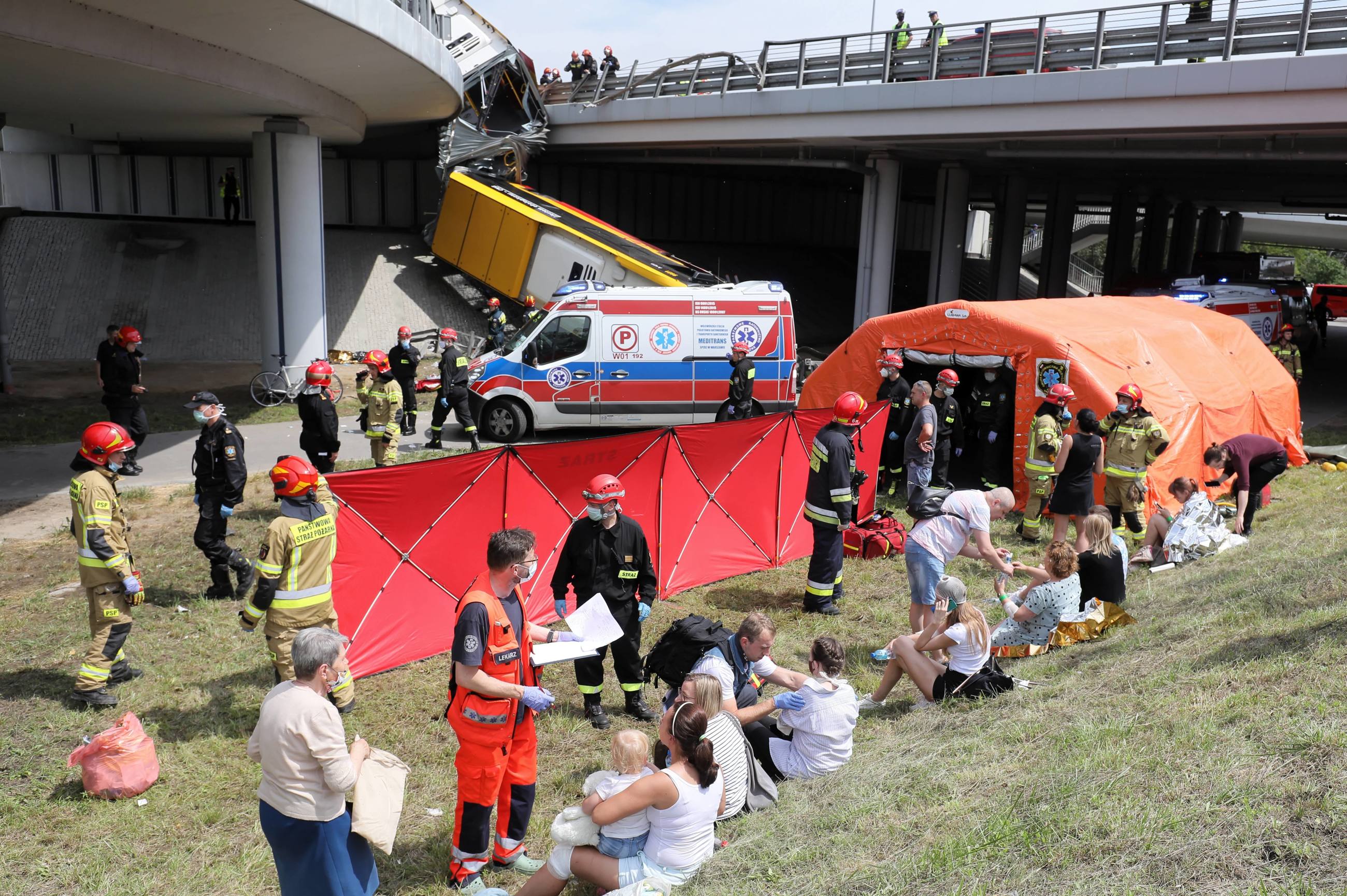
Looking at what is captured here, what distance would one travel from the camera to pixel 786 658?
25.8 ft

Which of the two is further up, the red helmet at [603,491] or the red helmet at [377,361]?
the red helmet at [377,361]

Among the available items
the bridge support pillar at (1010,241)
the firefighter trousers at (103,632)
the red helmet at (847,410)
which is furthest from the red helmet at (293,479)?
the bridge support pillar at (1010,241)

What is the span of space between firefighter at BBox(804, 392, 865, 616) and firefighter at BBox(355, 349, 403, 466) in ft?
18.1

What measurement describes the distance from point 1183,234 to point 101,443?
145 feet

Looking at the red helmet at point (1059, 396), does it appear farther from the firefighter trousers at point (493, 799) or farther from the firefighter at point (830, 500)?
the firefighter trousers at point (493, 799)

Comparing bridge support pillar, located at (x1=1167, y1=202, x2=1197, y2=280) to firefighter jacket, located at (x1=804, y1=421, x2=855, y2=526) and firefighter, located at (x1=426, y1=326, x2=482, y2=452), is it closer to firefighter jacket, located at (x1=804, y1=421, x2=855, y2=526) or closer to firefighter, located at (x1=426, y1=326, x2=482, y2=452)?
firefighter, located at (x1=426, y1=326, x2=482, y2=452)

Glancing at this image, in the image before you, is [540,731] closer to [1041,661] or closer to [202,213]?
[1041,661]

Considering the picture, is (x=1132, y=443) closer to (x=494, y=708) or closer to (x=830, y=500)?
(x=830, y=500)

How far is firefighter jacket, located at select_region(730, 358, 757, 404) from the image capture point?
562 inches

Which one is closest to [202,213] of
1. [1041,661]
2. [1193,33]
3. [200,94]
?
[200,94]

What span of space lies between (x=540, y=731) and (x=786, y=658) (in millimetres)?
2264

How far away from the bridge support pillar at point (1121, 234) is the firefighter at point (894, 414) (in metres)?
26.5

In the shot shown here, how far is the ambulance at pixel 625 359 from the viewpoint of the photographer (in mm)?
14969

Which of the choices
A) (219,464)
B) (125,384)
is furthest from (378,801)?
(125,384)
